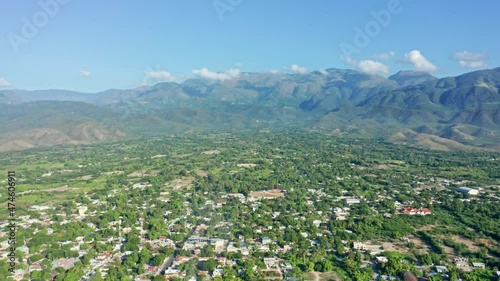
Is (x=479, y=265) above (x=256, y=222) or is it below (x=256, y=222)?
below

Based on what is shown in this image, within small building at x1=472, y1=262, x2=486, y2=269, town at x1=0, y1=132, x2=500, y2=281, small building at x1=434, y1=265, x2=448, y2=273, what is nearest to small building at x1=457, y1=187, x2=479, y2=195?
town at x1=0, y1=132, x2=500, y2=281

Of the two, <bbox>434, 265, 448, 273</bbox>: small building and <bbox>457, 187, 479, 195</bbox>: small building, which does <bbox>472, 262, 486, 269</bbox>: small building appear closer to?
<bbox>434, 265, 448, 273</bbox>: small building

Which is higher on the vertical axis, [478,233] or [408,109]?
[408,109]

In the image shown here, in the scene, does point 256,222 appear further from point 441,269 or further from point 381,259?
point 441,269

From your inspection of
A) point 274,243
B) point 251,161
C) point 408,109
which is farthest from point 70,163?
point 408,109

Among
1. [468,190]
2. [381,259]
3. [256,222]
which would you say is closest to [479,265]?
[381,259]

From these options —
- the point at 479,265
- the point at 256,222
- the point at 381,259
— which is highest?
the point at 256,222

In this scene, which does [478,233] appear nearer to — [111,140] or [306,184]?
[306,184]

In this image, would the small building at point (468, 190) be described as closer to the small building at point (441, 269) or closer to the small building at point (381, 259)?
the small building at point (441, 269)

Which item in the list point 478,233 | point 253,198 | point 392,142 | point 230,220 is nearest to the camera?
point 478,233

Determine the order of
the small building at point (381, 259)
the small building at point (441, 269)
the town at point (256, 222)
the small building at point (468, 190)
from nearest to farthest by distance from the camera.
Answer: the small building at point (441, 269)
the town at point (256, 222)
the small building at point (381, 259)
the small building at point (468, 190)

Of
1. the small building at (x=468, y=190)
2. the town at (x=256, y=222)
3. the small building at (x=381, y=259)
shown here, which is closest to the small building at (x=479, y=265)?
the town at (x=256, y=222)
